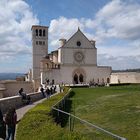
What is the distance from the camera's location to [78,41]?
7544 cm

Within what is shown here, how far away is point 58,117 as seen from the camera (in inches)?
523

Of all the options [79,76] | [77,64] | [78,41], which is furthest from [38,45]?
[79,76]

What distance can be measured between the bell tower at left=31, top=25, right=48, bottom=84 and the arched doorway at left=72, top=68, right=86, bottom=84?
1183cm

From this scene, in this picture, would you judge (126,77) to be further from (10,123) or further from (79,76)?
(10,123)

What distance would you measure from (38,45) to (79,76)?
50.5ft

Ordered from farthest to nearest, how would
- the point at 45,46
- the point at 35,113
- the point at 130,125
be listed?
the point at 45,46, the point at 130,125, the point at 35,113

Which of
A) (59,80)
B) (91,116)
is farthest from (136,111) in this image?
(59,80)

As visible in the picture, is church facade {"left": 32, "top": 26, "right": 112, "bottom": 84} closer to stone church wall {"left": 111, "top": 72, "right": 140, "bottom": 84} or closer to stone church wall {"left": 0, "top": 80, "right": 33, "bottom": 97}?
stone church wall {"left": 111, "top": 72, "right": 140, "bottom": 84}

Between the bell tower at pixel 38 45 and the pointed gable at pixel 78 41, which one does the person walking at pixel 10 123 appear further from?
the bell tower at pixel 38 45

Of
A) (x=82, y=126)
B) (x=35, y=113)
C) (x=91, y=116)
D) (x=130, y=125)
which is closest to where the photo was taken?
(x=82, y=126)

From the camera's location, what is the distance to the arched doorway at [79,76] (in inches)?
2899

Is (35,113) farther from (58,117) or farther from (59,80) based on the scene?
(59,80)

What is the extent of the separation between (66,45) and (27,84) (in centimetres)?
1271

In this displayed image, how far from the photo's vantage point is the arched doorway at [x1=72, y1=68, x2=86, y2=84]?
242 ft
